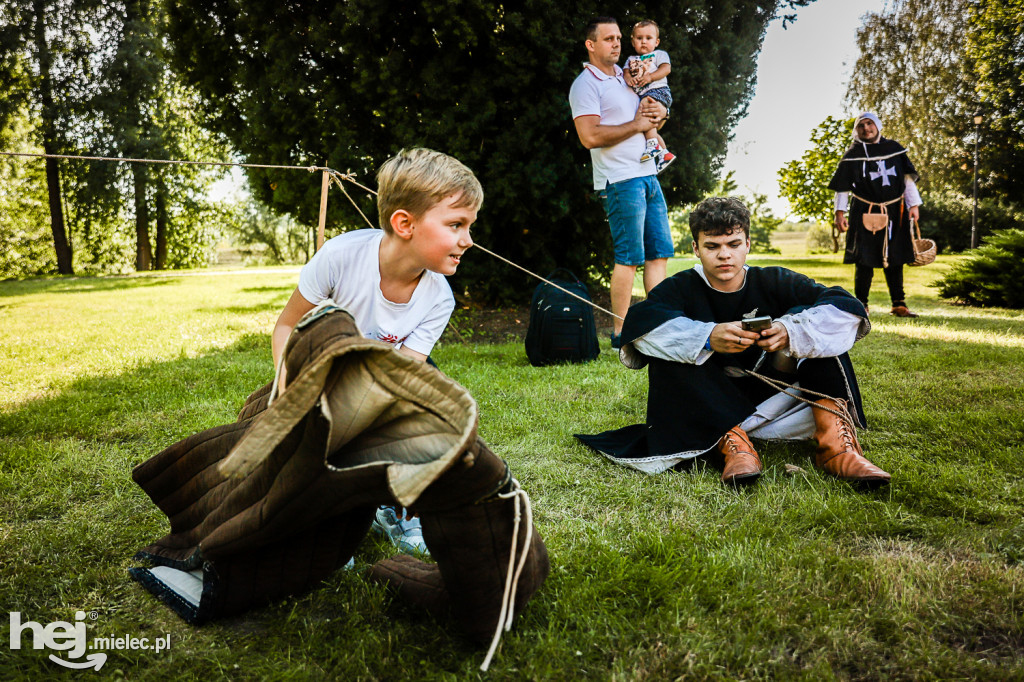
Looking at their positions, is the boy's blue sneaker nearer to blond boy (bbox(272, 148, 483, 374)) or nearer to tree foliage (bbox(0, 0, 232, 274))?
blond boy (bbox(272, 148, 483, 374))

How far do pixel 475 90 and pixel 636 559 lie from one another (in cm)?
565

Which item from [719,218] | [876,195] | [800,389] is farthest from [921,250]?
[719,218]

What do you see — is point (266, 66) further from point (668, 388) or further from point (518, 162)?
point (668, 388)

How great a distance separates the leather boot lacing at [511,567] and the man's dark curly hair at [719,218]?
5.73ft

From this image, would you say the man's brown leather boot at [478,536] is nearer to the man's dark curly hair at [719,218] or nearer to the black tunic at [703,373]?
the black tunic at [703,373]

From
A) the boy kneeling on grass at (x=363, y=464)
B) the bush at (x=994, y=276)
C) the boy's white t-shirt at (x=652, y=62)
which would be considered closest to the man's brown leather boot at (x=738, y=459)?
the boy kneeling on grass at (x=363, y=464)

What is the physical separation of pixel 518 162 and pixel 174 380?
3964mm

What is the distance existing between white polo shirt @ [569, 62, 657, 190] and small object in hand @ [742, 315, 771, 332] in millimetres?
2743

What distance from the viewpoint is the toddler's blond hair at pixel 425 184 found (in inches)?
84.5

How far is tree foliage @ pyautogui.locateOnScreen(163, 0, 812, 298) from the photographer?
6.56 meters

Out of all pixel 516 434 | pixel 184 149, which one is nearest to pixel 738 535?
pixel 516 434

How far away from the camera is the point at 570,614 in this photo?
1734 millimetres

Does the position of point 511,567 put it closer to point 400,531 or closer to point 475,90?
point 400,531

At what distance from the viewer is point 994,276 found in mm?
8641
